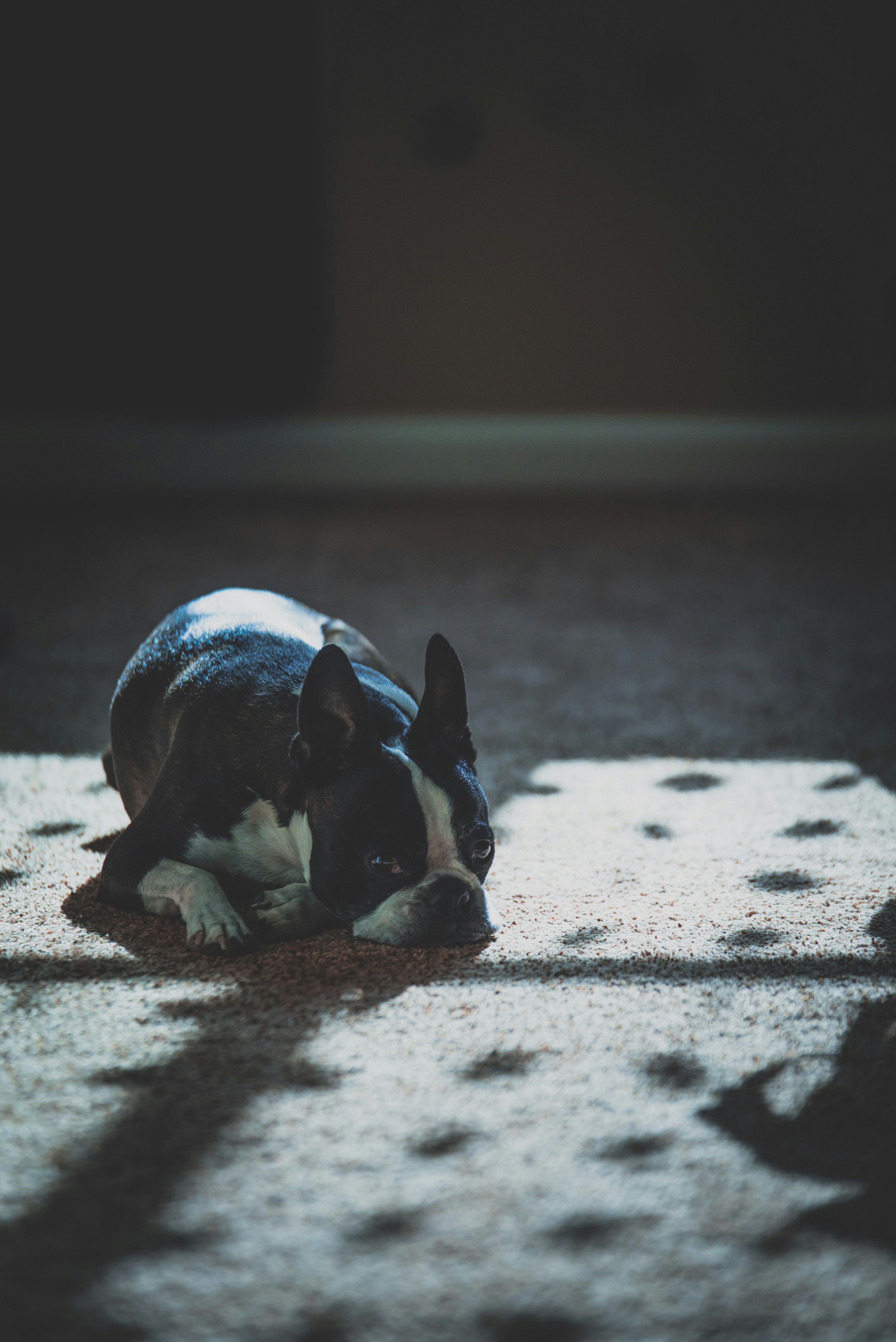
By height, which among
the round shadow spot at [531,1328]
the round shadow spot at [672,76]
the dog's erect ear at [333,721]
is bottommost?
the round shadow spot at [531,1328]

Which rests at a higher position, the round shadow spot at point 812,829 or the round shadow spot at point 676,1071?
the round shadow spot at point 676,1071

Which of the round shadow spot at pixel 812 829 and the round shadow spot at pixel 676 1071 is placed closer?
the round shadow spot at pixel 676 1071

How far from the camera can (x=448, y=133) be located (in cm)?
677

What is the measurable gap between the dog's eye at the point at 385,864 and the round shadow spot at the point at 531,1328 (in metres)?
0.76

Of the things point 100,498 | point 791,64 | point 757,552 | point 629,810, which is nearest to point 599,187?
point 791,64

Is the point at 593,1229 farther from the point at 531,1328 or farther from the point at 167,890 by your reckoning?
the point at 167,890

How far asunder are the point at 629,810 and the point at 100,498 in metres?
5.09

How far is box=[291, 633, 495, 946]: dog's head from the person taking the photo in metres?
1.76

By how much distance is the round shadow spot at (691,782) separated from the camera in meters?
2.63

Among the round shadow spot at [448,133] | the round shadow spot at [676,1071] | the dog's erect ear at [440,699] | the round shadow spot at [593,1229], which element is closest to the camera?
the round shadow spot at [593,1229]

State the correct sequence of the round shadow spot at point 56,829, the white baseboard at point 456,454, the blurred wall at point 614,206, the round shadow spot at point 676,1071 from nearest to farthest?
the round shadow spot at point 676,1071 → the round shadow spot at point 56,829 → the blurred wall at point 614,206 → the white baseboard at point 456,454

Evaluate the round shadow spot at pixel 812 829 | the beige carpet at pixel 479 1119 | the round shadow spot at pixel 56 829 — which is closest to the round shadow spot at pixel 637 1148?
the beige carpet at pixel 479 1119

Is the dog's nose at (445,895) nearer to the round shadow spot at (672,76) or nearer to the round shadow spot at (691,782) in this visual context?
the round shadow spot at (691,782)

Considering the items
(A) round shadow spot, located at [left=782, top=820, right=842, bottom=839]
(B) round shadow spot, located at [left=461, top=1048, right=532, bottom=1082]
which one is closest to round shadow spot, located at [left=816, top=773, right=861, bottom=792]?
(A) round shadow spot, located at [left=782, top=820, right=842, bottom=839]
